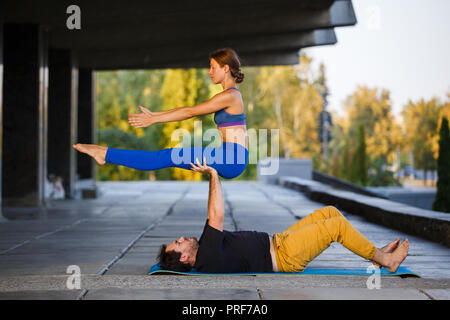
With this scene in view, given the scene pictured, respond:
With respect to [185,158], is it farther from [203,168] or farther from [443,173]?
[443,173]

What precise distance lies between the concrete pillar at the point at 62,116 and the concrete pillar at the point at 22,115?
305 cm

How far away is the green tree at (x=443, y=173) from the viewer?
16.3 m

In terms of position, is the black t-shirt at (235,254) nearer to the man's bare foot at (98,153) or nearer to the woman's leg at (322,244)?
the woman's leg at (322,244)

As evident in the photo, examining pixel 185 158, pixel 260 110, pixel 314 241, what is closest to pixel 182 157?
pixel 185 158

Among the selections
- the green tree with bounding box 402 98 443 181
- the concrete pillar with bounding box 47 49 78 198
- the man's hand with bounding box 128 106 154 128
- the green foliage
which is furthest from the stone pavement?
the green foliage

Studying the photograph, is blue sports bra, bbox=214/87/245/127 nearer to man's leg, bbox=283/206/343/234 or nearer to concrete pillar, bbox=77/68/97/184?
man's leg, bbox=283/206/343/234

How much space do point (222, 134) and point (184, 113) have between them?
15.2 inches

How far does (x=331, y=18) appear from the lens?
1511 centimetres

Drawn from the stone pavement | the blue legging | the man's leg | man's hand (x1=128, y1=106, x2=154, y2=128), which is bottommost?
the stone pavement

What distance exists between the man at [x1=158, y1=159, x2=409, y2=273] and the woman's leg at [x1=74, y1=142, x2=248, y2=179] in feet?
0.33

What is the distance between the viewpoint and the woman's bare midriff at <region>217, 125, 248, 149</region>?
5.00m

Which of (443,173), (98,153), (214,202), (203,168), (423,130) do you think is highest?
(423,130)

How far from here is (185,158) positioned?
480 centimetres
